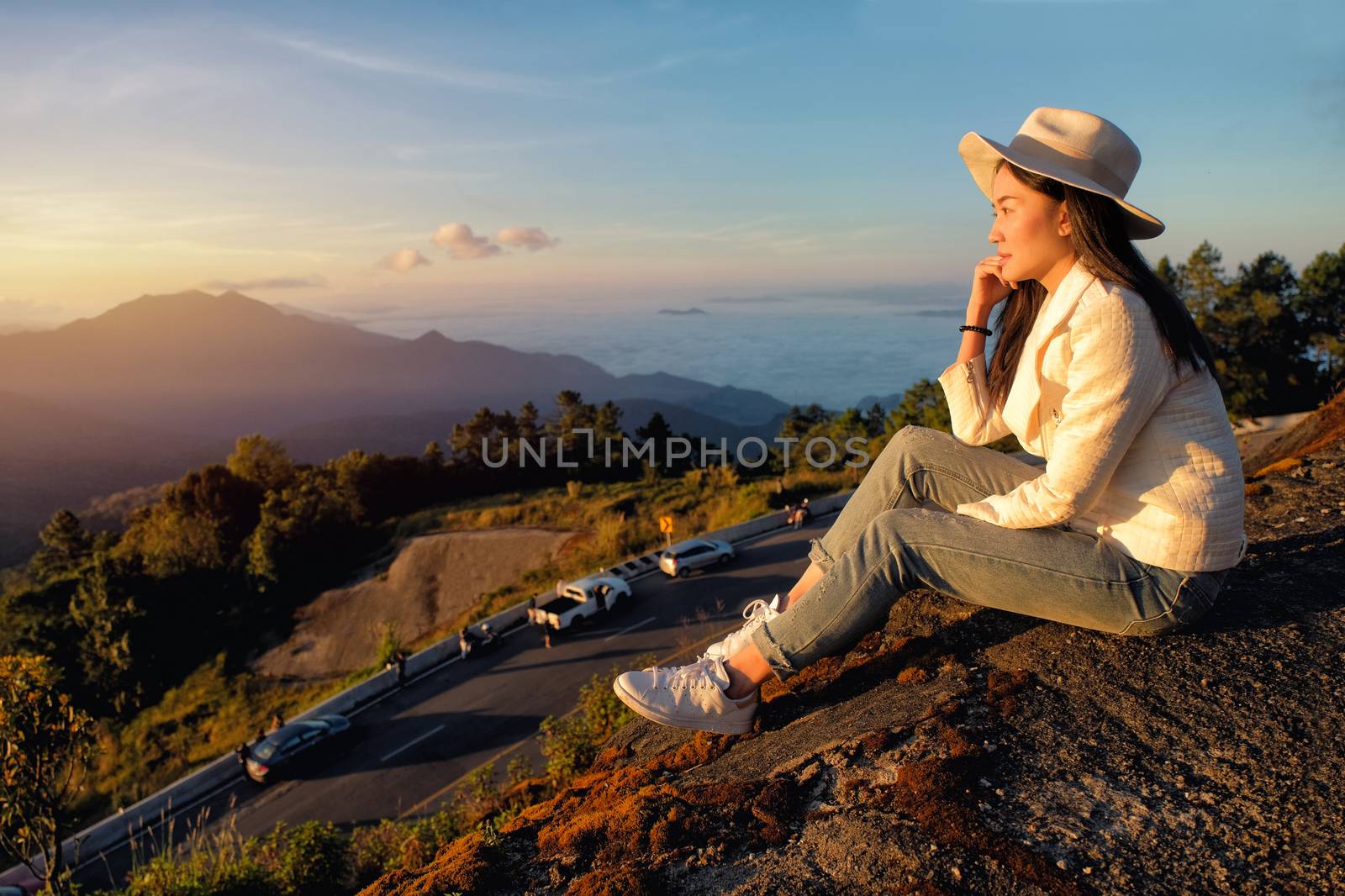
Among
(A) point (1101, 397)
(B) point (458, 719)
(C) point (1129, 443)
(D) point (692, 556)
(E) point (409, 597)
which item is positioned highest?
(A) point (1101, 397)

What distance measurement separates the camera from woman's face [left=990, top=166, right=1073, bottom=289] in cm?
254

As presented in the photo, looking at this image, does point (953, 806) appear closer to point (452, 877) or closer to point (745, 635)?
point (745, 635)

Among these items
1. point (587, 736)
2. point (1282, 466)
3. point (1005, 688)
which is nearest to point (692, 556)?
point (587, 736)

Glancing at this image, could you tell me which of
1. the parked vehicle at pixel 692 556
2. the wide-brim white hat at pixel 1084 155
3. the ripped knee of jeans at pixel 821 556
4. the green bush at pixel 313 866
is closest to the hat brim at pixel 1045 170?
the wide-brim white hat at pixel 1084 155

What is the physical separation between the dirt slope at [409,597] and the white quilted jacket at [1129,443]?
23826 millimetres

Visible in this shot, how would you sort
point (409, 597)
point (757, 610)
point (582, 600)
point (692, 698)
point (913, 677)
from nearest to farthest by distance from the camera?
point (692, 698), point (913, 677), point (757, 610), point (582, 600), point (409, 597)

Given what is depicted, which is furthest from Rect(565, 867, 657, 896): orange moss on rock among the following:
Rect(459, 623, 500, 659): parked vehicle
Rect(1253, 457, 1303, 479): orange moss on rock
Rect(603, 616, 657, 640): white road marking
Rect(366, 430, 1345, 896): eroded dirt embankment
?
Rect(459, 623, 500, 659): parked vehicle

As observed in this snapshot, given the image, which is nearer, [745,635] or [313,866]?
[745,635]

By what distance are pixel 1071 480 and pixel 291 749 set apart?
13.3 metres

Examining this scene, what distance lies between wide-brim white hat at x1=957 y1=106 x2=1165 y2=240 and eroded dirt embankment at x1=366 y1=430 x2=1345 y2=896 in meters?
1.55

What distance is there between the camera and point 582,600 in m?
15.9

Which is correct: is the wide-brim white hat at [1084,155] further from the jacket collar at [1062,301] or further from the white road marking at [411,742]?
the white road marking at [411,742]

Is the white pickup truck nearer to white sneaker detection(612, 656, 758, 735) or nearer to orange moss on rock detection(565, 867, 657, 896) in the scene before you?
white sneaker detection(612, 656, 758, 735)

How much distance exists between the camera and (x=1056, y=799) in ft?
7.11
